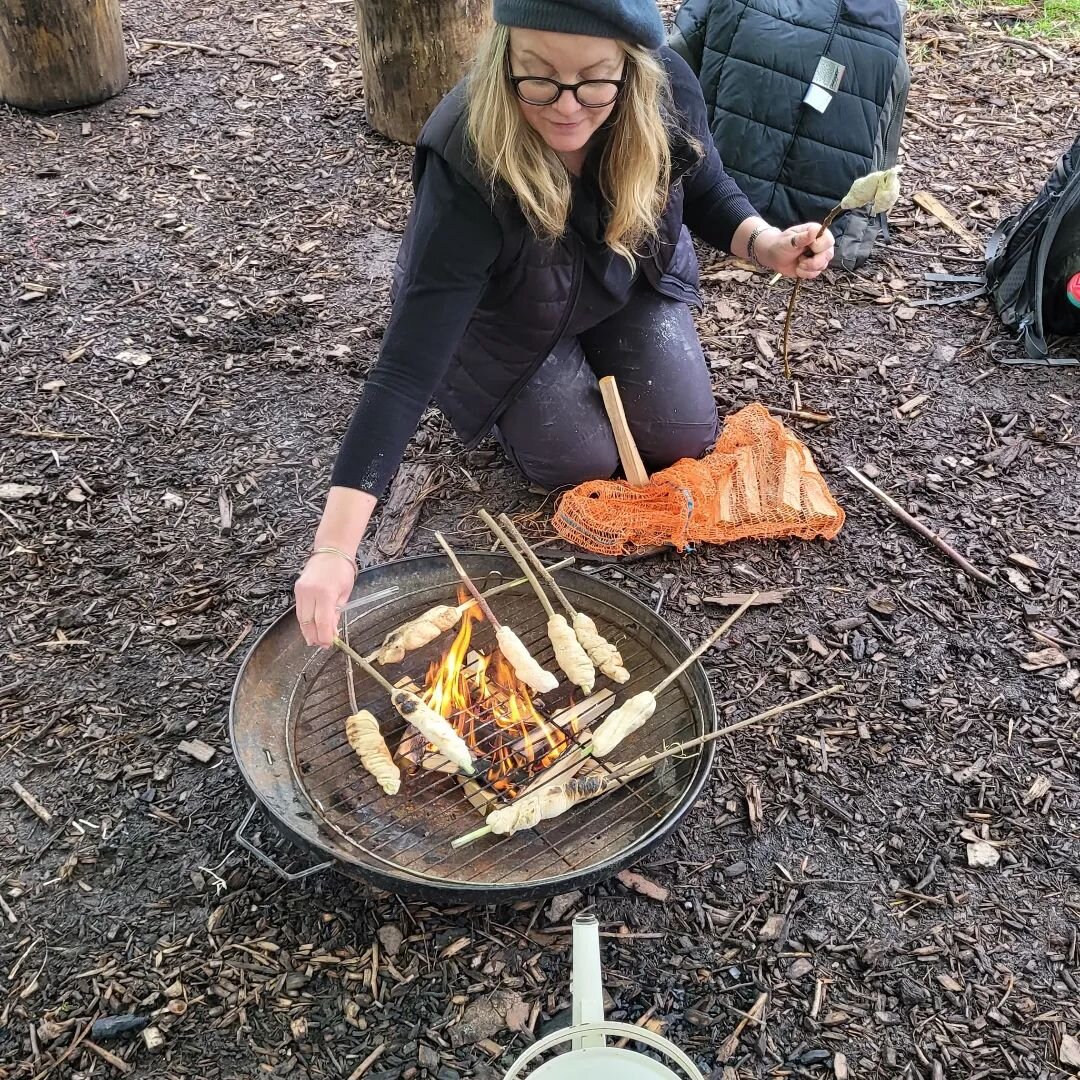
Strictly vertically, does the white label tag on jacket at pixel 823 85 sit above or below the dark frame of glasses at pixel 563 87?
below

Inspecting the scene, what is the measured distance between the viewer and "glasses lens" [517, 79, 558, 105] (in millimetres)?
2631

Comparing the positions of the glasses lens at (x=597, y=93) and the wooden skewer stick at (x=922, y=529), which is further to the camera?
the wooden skewer stick at (x=922, y=529)

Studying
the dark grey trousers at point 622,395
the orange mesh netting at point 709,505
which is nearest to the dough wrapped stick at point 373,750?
the orange mesh netting at point 709,505

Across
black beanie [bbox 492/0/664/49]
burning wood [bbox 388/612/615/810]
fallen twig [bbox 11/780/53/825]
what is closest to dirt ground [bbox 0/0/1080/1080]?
fallen twig [bbox 11/780/53/825]

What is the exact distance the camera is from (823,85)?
5031 mm

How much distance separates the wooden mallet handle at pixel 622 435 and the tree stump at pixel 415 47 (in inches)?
110

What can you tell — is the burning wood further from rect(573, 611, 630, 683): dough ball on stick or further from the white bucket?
the white bucket

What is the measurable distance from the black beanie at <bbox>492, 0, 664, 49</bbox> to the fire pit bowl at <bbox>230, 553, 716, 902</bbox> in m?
1.54

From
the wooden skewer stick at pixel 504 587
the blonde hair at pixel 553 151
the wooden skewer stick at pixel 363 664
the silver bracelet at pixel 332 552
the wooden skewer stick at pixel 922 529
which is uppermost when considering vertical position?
the blonde hair at pixel 553 151

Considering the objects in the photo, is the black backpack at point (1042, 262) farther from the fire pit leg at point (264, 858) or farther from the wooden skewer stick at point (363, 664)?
the fire pit leg at point (264, 858)

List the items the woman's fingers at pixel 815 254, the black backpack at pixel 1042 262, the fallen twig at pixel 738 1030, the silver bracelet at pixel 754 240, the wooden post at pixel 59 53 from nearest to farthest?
the fallen twig at pixel 738 1030
the woman's fingers at pixel 815 254
the silver bracelet at pixel 754 240
the black backpack at pixel 1042 262
the wooden post at pixel 59 53

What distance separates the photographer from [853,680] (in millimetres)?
3381

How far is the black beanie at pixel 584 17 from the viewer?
2449 millimetres

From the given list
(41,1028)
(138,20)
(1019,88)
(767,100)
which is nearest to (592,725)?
(41,1028)
